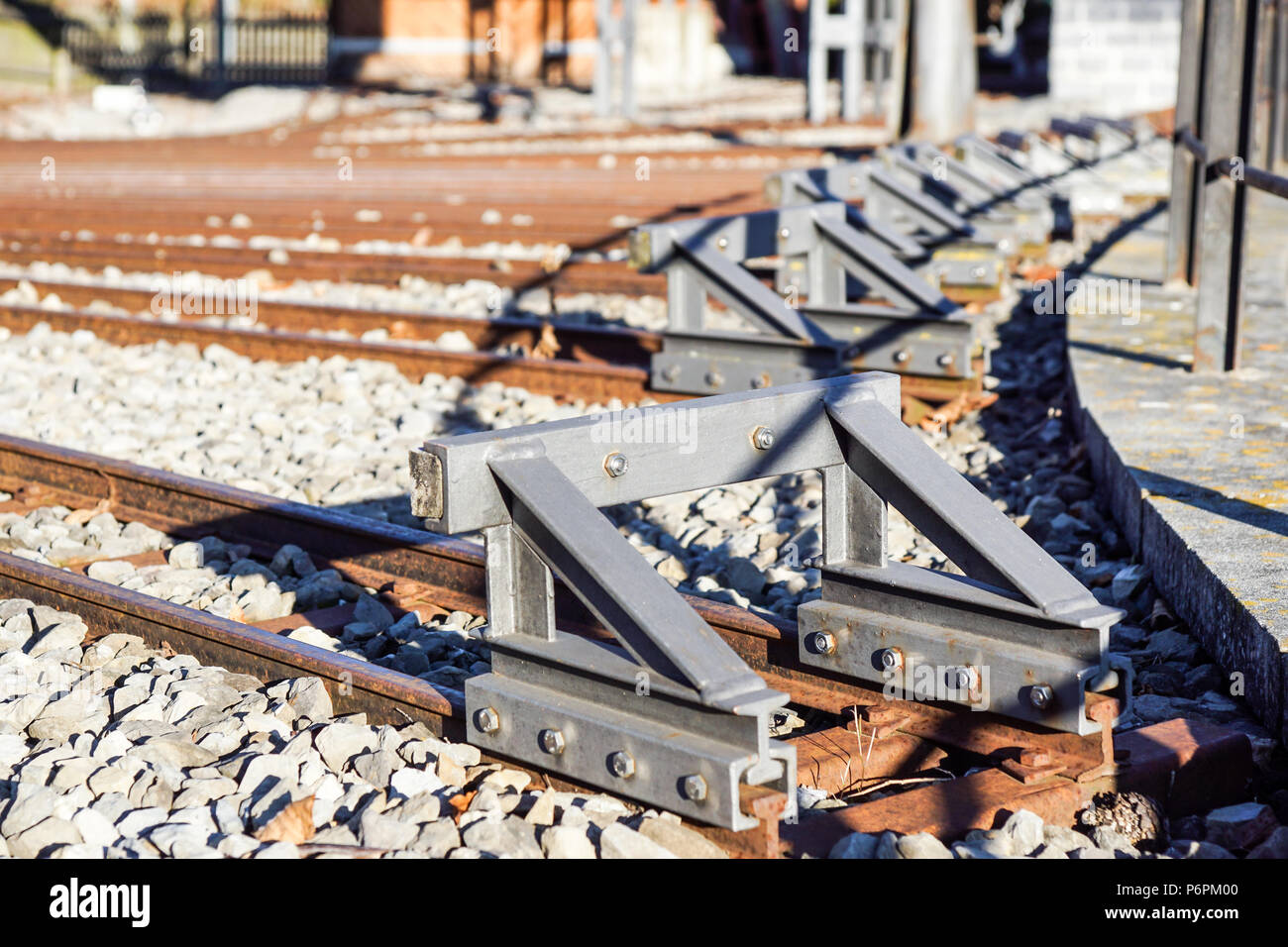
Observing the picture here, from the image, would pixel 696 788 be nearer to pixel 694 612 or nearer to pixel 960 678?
pixel 694 612

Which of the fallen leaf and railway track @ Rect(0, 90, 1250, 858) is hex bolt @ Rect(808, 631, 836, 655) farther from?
the fallen leaf

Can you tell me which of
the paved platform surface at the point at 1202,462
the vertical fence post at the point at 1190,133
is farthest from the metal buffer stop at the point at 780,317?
the vertical fence post at the point at 1190,133

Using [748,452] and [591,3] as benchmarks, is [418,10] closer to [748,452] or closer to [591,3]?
[591,3]

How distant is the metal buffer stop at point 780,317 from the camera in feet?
20.0

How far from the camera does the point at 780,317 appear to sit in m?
6.14

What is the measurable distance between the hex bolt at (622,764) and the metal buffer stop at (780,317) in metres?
3.37

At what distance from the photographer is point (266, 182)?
15.3 meters

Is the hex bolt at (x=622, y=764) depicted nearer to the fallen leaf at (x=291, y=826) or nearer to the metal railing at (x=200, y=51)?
the fallen leaf at (x=291, y=826)

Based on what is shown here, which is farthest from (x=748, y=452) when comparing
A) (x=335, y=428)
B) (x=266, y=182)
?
(x=266, y=182)

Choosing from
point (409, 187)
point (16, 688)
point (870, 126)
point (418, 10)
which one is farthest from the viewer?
point (418, 10)

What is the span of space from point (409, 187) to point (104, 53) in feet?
85.2

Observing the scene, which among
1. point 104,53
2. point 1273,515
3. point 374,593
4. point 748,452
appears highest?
point 104,53

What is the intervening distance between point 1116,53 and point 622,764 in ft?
76.0

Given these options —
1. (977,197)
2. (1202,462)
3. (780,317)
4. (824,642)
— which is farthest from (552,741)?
(977,197)
